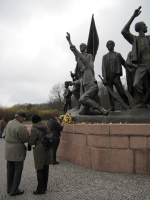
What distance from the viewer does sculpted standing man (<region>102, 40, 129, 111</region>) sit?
708cm

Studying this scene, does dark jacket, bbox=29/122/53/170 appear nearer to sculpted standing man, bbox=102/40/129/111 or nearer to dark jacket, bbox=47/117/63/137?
dark jacket, bbox=47/117/63/137

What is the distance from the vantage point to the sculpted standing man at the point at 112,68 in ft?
23.2

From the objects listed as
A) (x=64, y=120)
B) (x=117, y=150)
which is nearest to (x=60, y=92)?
(x=64, y=120)

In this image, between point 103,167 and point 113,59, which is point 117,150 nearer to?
point 103,167

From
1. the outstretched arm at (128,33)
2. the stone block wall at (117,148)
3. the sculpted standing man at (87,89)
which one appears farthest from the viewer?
the sculpted standing man at (87,89)

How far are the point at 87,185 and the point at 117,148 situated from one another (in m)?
1.30

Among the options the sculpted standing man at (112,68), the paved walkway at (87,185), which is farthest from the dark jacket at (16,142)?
the sculpted standing man at (112,68)

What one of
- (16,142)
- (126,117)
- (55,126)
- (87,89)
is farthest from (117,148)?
(87,89)

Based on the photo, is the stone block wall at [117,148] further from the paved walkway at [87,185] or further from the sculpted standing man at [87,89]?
the sculpted standing man at [87,89]

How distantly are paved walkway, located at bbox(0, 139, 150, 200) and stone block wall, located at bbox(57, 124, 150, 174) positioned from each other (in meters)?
0.20

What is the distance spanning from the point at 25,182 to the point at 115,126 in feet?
8.44

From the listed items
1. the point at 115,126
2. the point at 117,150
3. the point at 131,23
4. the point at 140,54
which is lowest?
the point at 117,150

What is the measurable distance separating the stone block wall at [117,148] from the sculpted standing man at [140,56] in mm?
1583

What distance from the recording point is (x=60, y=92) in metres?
41.2
